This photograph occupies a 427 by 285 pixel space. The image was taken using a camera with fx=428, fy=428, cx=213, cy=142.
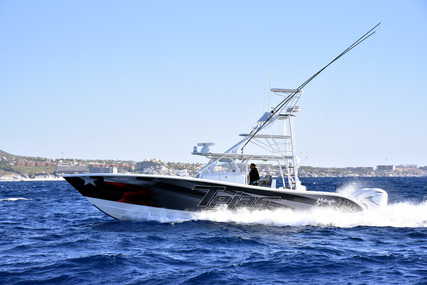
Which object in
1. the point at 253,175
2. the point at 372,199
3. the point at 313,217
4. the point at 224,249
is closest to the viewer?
the point at 224,249

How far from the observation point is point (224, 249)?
9500mm

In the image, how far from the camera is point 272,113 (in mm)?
13969

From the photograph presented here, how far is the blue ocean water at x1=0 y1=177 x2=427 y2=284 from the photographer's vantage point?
A: 7.31 m

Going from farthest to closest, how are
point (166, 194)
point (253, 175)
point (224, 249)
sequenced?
point (253, 175)
point (166, 194)
point (224, 249)

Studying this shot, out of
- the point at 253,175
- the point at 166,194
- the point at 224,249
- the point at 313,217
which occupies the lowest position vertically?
the point at 224,249

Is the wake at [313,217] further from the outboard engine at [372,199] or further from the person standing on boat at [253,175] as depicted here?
the person standing on boat at [253,175]

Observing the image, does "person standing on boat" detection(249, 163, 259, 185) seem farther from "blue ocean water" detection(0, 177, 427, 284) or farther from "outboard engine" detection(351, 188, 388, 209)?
"outboard engine" detection(351, 188, 388, 209)

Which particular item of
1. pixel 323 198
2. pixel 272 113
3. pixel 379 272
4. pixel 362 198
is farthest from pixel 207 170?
pixel 379 272

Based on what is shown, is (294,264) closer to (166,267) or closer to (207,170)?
(166,267)

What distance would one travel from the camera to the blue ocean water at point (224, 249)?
731 cm

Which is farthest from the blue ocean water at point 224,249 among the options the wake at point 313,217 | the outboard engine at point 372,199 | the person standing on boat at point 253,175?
the person standing on boat at point 253,175

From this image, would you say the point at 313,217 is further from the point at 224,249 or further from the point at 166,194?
the point at 224,249

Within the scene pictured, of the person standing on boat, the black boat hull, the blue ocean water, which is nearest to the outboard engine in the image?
the blue ocean water

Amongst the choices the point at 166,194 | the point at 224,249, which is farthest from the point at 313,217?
the point at 224,249
